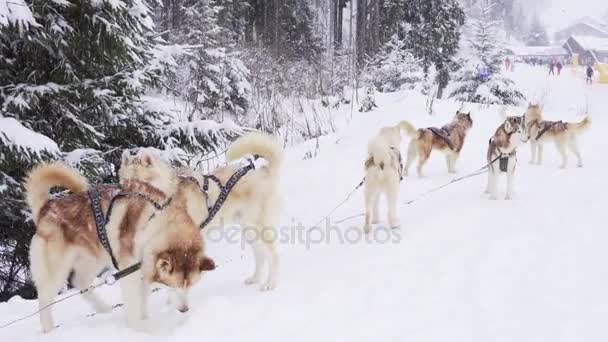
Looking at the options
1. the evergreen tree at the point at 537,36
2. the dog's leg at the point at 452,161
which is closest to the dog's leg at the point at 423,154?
the dog's leg at the point at 452,161

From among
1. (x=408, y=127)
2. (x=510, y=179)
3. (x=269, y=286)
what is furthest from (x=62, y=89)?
(x=510, y=179)

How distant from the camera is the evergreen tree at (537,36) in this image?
8262 centimetres

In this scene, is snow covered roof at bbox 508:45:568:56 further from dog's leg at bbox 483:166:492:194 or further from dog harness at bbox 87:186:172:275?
dog harness at bbox 87:186:172:275

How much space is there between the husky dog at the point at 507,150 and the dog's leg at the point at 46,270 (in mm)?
5669

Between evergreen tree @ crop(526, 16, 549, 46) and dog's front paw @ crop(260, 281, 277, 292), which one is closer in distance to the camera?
dog's front paw @ crop(260, 281, 277, 292)

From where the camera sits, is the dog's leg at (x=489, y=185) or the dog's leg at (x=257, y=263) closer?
the dog's leg at (x=257, y=263)

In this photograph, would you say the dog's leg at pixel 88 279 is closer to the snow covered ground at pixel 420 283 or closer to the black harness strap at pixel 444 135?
the snow covered ground at pixel 420 283

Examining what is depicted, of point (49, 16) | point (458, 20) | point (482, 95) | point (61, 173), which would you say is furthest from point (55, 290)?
point (458, 20)

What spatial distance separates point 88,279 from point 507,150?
223 inches

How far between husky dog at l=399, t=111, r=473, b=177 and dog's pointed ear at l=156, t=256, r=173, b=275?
6185 millimetres

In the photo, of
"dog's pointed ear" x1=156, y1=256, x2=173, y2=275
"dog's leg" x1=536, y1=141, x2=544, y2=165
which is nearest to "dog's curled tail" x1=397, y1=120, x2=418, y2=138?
"dog's leg" x1=536, y1=141, x2=544, y2=165

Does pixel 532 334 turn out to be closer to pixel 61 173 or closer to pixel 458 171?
pixel 61 173

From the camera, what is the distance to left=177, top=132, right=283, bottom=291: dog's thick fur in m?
4.21

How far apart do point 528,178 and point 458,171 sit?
4.34ft
